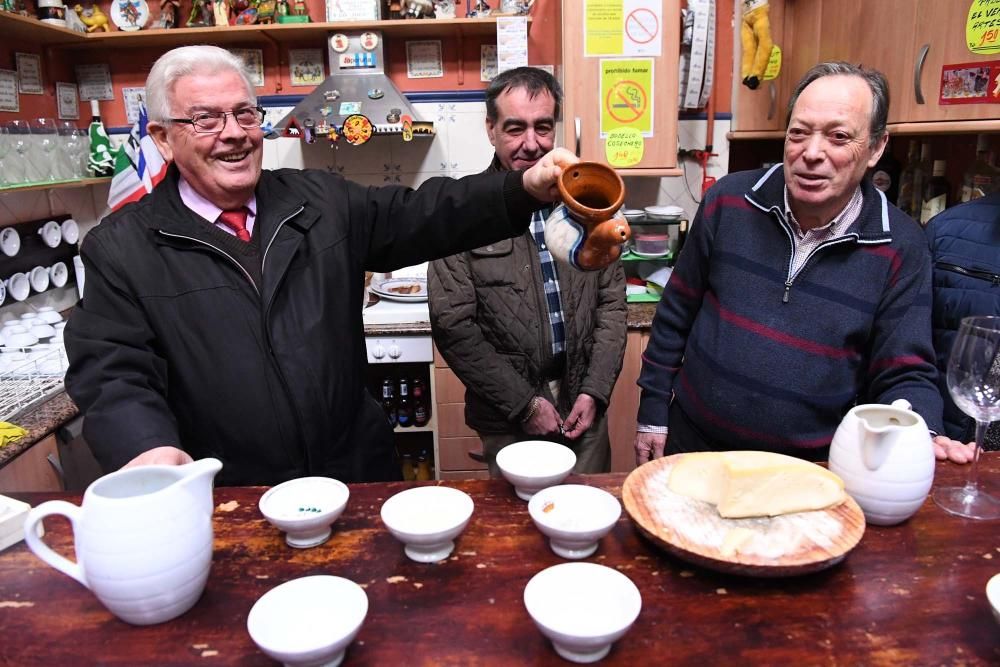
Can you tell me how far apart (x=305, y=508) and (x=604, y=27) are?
7.55 ft

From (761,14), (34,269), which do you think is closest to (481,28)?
(761,14)

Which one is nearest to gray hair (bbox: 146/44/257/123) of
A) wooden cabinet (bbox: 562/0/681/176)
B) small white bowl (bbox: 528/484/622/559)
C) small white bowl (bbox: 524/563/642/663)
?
small white bowl (bbox: 528/484/622/559)

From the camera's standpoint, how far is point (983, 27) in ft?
5.66

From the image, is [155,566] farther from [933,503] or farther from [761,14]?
[761,14]

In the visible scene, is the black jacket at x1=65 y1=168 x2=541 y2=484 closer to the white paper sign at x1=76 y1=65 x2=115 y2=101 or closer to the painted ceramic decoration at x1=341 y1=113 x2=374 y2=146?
the painted ceramic decoration at x1=341 y1=113 x2=374 y2=146

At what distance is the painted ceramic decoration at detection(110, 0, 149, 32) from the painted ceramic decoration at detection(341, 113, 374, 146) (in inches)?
43.0

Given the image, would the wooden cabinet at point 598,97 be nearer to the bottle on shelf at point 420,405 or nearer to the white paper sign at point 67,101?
the bottle on shelf at point 420,405

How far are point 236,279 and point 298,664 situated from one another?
2.74 feet

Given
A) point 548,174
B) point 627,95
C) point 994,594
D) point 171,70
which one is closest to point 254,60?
point 627,95

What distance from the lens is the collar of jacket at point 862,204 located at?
4.88 feet

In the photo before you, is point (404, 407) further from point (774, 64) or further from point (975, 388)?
point (975, 388)

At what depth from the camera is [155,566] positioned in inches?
32.3

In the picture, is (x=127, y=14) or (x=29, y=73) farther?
(x=127, y=14)

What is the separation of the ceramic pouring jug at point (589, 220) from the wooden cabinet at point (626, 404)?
164cm
